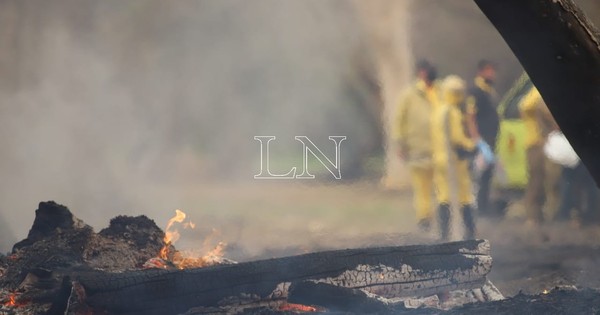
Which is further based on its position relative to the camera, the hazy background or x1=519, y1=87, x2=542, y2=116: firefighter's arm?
x1=519, y1=87, x2=542, y2=116: firefighter's arm

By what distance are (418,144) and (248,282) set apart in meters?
5.12

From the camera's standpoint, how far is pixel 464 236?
1173 cm

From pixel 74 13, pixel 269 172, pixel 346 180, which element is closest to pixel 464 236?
pixel 346 180

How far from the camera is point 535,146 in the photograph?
12.8m

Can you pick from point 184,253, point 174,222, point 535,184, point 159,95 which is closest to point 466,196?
point 535,184

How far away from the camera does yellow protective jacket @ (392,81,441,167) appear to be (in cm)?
1199

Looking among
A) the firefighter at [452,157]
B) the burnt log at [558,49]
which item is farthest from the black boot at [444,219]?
the burnt log at [558,49]

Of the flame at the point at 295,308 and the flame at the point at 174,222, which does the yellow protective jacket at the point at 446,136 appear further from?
the flame at the point at 295,308

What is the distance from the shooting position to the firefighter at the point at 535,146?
1280cm

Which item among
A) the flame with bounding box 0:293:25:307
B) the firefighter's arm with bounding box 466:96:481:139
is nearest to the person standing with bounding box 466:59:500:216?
the firefighter's arm with bounding box 466:96:481:139

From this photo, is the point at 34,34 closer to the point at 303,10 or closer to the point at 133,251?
the point at 303,10

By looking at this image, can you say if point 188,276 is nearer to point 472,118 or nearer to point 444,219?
point 444,219

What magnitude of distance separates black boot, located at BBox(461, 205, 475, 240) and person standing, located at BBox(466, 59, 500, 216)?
0.24 m

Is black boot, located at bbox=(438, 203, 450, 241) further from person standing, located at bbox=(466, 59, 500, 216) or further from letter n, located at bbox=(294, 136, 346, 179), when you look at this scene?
letter n, located at bbox=(294, 136, 346, 179)
